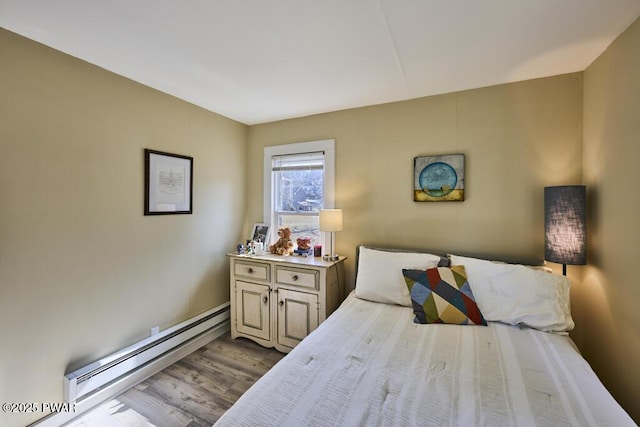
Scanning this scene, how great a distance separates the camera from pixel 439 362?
1256 mm

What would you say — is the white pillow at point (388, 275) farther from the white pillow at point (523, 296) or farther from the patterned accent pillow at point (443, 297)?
the white pillow at point (523, 296)

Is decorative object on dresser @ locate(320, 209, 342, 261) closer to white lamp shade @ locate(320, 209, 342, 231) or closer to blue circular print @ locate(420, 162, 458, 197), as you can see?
white lamp shade @ locate(320, 209, 342, 231)

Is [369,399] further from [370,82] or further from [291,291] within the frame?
[370,82]

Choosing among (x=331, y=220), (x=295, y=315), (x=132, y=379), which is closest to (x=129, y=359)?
(x=132, y=379)

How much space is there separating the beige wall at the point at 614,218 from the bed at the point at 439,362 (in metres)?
0.26

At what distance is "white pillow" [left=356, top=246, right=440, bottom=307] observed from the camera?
1947 millimetres

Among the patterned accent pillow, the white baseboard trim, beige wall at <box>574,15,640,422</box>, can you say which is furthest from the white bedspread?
the white baseboard trim

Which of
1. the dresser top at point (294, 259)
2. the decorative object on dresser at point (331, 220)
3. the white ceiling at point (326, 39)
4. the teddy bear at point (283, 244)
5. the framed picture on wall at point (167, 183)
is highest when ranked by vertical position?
the white ceiling at point (326, 39)

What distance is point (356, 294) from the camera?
2102mm

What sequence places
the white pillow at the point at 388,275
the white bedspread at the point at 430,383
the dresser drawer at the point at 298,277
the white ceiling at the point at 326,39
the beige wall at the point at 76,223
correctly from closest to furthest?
the white bedspread at the point at 430,383 < the white ceiling at the point at 326,39 < the beige wall at the point at 76,223 < the white pillow at the point at 388,275 < the dresser drawer at the point at 298,277

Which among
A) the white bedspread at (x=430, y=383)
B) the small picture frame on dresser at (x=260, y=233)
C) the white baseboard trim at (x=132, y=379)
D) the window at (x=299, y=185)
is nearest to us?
the white bedspread at (x=430, y=383)

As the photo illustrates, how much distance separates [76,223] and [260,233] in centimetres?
159

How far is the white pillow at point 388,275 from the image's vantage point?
6.39 ft

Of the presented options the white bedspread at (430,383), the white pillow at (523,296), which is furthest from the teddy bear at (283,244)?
the white pillow at (523,296)
